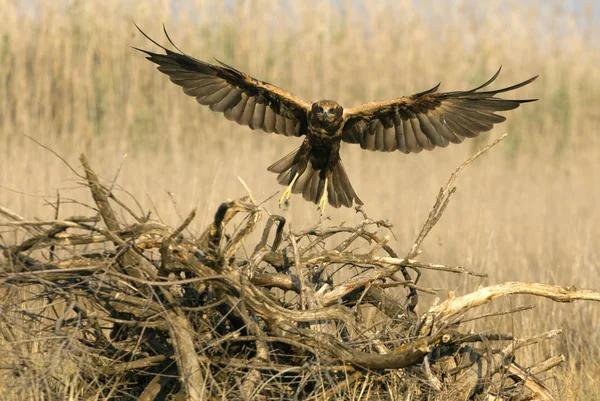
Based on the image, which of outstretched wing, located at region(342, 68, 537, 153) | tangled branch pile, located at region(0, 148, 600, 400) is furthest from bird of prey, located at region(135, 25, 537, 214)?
tangled branch pile, located at region(0, 148, 600, 400)

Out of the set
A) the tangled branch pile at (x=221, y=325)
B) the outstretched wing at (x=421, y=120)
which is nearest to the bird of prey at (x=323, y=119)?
the outstretched wing at (x=421, y=120)

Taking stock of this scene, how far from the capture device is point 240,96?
5277 millimetres

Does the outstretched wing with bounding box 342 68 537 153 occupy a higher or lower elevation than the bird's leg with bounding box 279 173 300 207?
higher

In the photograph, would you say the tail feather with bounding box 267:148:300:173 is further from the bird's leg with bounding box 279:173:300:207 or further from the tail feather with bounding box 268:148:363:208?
the bird's leg with bounding box 279:173:300:207

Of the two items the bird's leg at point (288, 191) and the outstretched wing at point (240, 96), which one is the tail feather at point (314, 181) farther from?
the outstretched wing at point (240, 96)

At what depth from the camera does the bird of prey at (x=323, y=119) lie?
194 inches

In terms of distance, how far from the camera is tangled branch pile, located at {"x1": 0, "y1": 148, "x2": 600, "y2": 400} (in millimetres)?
2734

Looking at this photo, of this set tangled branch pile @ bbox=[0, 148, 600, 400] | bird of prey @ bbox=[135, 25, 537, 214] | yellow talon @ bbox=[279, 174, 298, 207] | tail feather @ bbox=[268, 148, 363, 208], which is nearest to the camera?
tangled branch pile @ bbox=[0, 148, 600, 400]

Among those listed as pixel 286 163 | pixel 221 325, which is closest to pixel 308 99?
pixel 286 163

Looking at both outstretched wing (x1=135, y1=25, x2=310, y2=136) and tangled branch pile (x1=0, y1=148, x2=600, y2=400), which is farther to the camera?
outstretched wing (x1=135, y1=25, x2=310, y2=136)

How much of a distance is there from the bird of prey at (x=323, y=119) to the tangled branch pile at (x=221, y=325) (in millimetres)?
1732

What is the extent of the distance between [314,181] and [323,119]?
495 mm

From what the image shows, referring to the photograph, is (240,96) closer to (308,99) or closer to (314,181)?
(314,181)

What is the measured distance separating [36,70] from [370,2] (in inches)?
175
